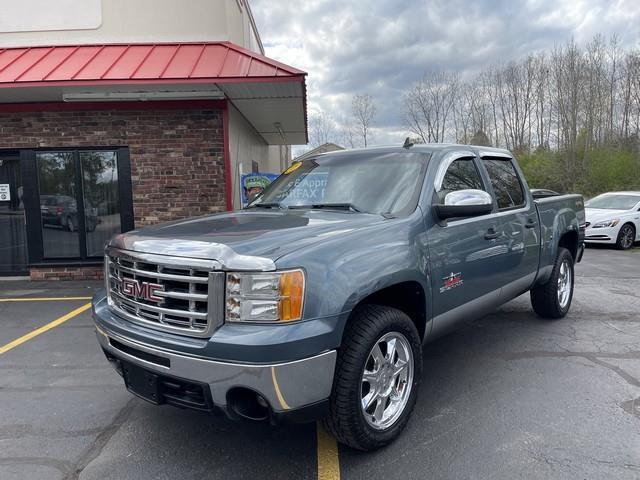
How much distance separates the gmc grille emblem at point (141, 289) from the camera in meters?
2.67

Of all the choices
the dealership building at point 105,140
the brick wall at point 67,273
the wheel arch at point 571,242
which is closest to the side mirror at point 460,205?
the wheel arch at point 571,242

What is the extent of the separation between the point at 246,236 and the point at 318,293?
1.77ft

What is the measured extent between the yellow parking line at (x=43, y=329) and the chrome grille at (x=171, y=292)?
301 centimetres

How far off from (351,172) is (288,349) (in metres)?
1.94

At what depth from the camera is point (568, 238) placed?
19.0 feet

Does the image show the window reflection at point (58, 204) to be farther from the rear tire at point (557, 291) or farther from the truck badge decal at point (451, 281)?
the rear tire at point (557, 291)

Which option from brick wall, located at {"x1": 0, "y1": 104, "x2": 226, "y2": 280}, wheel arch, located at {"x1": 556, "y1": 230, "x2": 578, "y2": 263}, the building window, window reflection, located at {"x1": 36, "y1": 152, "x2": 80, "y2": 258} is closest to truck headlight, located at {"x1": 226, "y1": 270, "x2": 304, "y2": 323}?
wheel arch, located at {"x1": 556, "y1": 230, "x2": 578, "y2": 263}

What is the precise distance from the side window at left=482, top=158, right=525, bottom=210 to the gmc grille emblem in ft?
9.99

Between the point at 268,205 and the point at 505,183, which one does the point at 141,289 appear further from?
the point at 505,183

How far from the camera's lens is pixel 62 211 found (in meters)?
8.86

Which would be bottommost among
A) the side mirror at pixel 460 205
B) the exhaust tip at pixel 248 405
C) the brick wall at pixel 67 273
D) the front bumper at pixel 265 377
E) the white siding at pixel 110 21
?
the brick wall at pixel 67 273

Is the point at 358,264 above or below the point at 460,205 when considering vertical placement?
below

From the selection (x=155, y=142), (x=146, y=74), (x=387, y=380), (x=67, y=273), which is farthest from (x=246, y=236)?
(x=67, y=273)

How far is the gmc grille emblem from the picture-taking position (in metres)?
2.67
